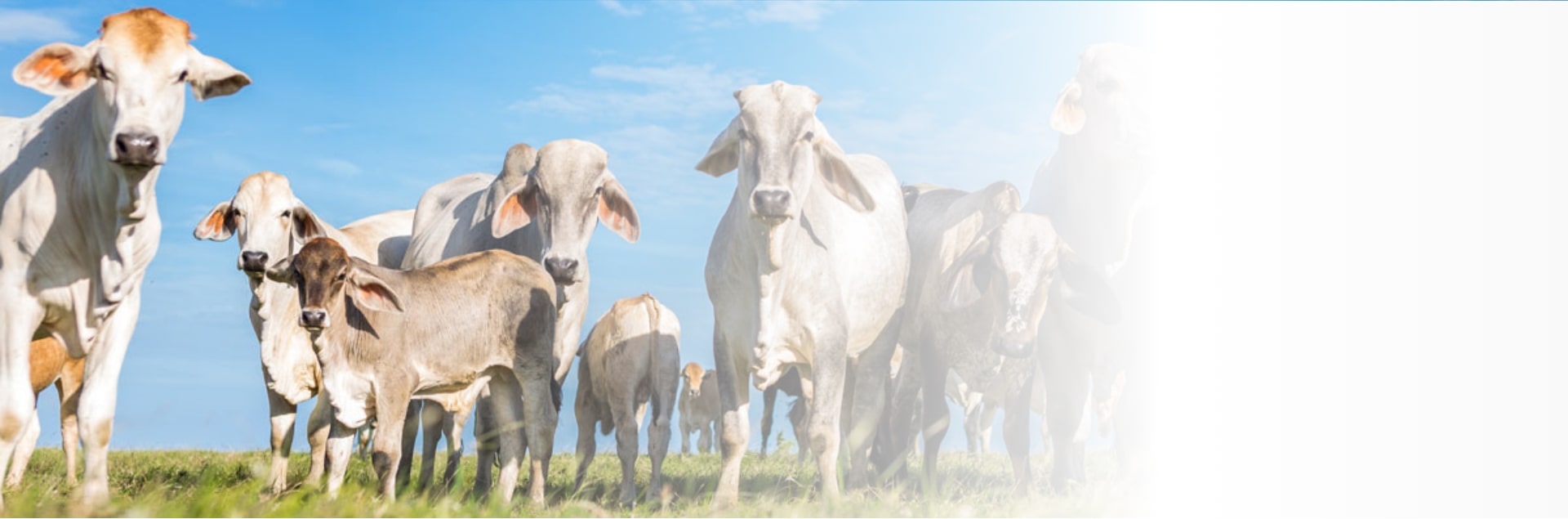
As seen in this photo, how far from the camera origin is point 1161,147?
11102 mm

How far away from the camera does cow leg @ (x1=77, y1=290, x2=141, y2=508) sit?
8.12m

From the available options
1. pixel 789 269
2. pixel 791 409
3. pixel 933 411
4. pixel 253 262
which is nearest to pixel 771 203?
pixel 789 269

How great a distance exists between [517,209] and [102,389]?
321cm

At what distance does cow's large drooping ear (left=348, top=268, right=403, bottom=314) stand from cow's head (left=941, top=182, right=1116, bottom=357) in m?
3.76

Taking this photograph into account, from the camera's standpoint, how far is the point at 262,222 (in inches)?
401

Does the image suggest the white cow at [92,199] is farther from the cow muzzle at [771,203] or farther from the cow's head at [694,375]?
the cow's head at [694,375]

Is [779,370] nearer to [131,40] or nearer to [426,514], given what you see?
[426,514]

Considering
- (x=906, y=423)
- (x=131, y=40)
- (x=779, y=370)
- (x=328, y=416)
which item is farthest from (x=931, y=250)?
(x=131, y=40)

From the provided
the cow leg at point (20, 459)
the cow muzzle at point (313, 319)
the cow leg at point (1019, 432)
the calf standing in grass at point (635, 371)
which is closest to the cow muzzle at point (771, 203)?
the cow muzzle at point (313, 319)

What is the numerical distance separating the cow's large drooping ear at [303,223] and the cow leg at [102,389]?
2253mm

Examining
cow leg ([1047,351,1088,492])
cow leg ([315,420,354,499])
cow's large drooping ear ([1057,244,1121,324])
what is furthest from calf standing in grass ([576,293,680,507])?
cow's large drooping ear ([1057,244,1121,324])

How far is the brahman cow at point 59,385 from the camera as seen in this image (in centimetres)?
997

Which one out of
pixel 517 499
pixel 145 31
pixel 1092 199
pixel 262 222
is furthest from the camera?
pixel 1092 199

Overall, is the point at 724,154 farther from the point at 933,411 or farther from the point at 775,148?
the point at 933,411
